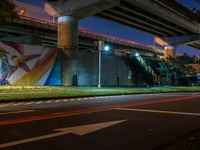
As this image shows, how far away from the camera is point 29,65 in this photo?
145ft

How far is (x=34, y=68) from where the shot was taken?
45.0 meters

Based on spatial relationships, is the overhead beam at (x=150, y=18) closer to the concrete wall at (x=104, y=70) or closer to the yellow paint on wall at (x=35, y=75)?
the concrete wall at (x=104, y=70)

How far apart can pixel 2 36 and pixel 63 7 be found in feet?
92.3

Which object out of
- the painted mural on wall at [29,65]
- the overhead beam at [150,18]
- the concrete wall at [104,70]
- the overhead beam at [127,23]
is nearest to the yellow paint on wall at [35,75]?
the painted mural on wall at [29,65]

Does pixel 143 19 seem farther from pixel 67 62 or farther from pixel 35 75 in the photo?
pixel 35 75

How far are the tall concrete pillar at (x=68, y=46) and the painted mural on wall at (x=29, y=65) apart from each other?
1094 mm

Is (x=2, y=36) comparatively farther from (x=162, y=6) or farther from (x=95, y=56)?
(x=162, y=6)

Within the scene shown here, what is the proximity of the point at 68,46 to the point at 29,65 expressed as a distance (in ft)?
24.2

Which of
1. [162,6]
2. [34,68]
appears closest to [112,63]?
[162,6]

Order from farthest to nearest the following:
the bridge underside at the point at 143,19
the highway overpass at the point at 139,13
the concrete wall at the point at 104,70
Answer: the bridge underside at the point at 143,19, the concrete wall at the point at 104,70, the highway overpass at the point at 139,13

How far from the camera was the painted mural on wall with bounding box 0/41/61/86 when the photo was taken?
41188 millimetres

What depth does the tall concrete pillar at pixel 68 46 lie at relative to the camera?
49.9 m

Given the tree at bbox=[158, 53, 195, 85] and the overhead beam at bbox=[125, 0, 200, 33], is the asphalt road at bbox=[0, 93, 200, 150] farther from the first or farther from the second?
the tree at bbox=[158, 53, 195, 85]

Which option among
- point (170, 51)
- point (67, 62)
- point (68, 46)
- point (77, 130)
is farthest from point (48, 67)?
point (170, 51)
